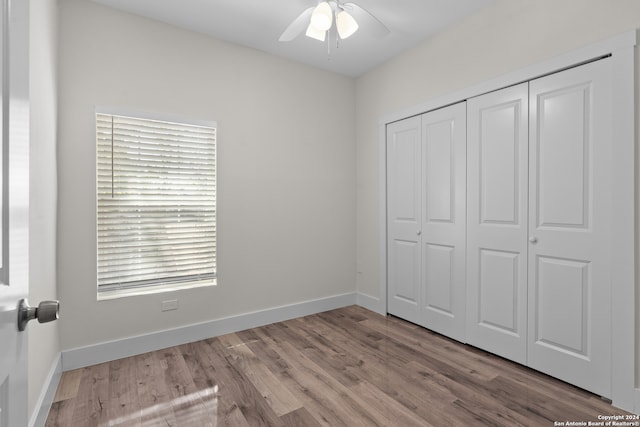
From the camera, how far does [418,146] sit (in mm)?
3170

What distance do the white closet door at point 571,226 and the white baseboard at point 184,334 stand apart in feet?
6.69

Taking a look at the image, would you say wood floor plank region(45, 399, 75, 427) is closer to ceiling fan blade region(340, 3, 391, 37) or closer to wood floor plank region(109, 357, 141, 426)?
wood floor plank region(109, 357, 141, 426)

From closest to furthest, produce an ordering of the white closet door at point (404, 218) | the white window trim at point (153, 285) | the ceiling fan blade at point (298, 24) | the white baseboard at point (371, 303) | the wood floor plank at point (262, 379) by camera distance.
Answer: the wood floor plank at point (262, 379) → the ceiling fan blade at point (298, 24) → the white window trim at point (153, 285) → the white closet door at point (404, 218) → the white baseboard at point (371, 303)

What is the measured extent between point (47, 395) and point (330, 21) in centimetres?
291

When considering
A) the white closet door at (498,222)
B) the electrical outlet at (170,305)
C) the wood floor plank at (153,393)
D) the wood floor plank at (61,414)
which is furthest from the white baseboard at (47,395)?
the white closet door at (498,222)

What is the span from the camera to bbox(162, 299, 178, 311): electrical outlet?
2.75 m

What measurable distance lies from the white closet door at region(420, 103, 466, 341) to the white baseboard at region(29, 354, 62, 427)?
9.40 feet

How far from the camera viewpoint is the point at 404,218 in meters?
3.36

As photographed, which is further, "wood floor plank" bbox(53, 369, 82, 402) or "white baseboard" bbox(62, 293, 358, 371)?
"white baseboard" bbox(62, 293, 358, 371)

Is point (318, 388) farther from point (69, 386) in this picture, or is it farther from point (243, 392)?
point (69, 386)

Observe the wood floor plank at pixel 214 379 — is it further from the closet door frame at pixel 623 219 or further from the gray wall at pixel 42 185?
the closet door frame at pixel 623 219

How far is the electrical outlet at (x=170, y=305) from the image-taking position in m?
2.75

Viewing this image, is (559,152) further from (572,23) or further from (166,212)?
(166,212)

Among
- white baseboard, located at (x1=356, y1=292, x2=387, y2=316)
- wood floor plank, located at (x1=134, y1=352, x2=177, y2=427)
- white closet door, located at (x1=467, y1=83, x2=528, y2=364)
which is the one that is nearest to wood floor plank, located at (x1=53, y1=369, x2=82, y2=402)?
wood floor plank, located at (x1=134, y1=352, x2=177, y2=427)
